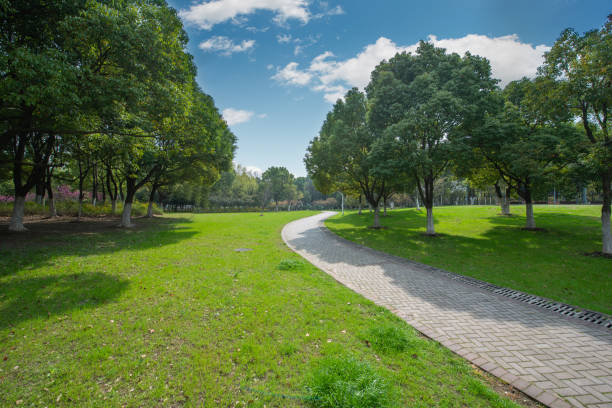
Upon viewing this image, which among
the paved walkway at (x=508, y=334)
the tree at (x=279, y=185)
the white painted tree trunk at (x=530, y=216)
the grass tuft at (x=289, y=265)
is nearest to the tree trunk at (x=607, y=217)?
the white painted tree trunk at (x=530, y=216)

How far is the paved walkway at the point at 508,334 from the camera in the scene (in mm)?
3473

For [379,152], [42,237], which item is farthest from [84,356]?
[379,152]

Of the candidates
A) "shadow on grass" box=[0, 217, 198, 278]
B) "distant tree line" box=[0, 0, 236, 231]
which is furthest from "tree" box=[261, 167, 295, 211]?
"distant tree line" box=[0, 0, 236, 231]

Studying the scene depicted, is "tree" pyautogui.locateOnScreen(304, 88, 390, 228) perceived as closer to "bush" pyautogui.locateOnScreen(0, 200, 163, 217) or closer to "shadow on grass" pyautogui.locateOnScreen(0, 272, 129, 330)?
"shadow on grass" pyautogui.locateOnScreen(0, 272, 129, 330)

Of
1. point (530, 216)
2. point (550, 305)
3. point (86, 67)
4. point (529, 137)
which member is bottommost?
point (550, 305)

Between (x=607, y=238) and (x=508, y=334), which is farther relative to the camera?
(x=607, y=238)

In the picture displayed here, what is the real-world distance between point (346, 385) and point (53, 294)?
24.0ft

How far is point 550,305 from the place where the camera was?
6.28 m

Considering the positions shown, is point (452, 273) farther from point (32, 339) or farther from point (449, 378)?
point (32, 339)

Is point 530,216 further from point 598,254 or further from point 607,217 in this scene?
point 598,254

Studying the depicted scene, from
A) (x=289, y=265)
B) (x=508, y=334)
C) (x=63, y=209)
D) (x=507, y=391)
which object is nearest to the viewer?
(x=507, y=391)

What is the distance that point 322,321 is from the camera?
16.6 ft

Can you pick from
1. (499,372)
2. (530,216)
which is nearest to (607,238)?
(530,216)

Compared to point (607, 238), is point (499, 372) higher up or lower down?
lower down
